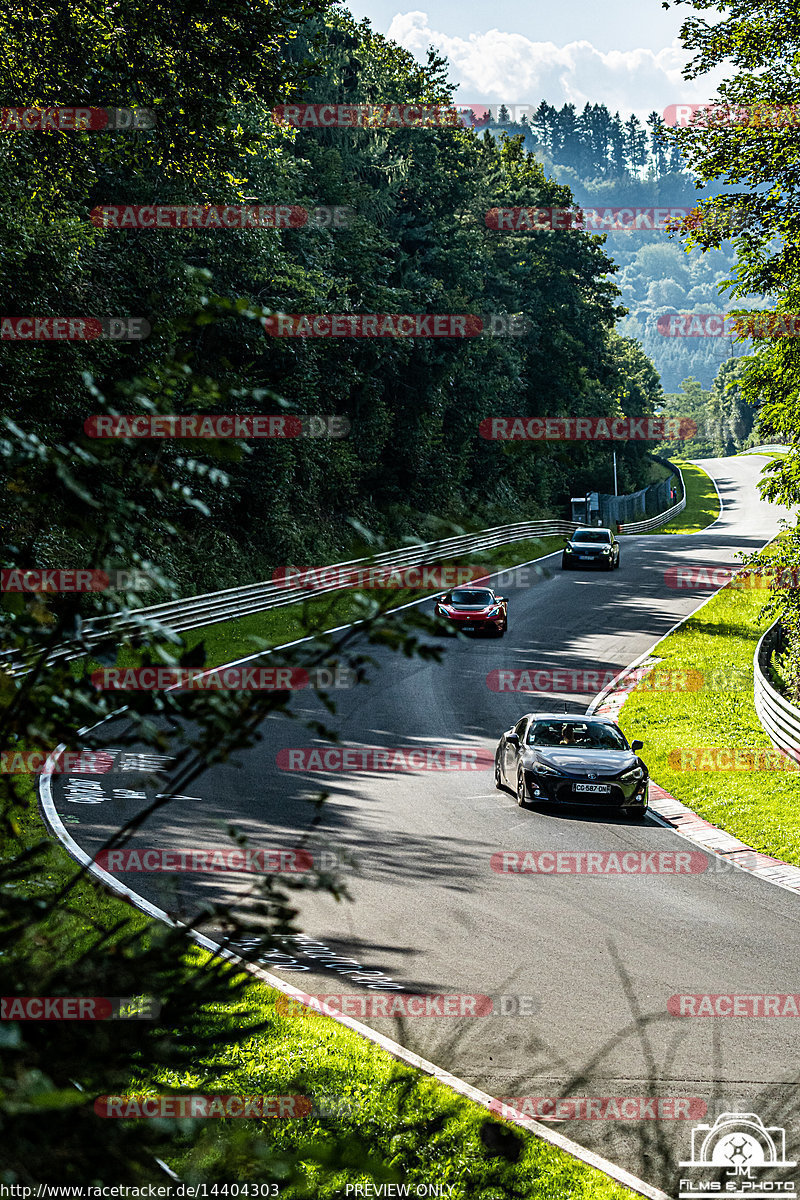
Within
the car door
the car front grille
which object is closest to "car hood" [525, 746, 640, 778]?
the car front grille

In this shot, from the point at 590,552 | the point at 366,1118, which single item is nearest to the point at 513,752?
the point at 366,1118

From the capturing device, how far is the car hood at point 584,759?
15.3 metres

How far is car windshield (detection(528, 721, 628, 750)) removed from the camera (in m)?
16.3

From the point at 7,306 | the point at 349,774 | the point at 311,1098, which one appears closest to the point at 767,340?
the point at 349,774

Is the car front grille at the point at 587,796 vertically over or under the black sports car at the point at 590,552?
under

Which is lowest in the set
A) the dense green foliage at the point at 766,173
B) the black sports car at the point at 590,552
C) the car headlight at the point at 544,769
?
the car headlight at the point at 544,769

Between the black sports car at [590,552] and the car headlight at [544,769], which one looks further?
the black sports car at [590,552]

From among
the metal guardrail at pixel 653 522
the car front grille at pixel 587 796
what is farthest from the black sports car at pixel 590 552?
the metal guardrail at pixel 653 522

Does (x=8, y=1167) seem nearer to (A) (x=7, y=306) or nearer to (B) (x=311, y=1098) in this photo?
(B) (x=311, y=1098)

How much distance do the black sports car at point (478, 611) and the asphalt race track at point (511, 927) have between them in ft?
→ 29.8

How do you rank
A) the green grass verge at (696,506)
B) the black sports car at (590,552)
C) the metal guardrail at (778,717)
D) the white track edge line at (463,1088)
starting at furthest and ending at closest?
the green grass verge at (696,506)
the black sports car at (590,552)
the metal guardrail at (778,717)
the white track edge line at (463,1088)

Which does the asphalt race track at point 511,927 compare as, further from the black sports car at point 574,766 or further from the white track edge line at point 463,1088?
the black sports car at point 574,766

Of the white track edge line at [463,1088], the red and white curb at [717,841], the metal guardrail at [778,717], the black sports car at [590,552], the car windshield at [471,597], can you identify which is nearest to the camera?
the white track edge line at [463,1088]

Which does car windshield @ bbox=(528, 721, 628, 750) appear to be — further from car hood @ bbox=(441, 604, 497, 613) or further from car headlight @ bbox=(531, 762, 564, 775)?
car hood @ bbox=(441, 604, 497, 613)
